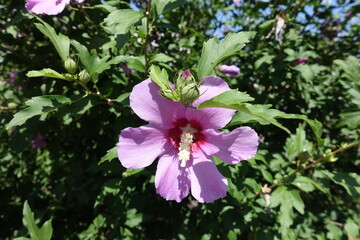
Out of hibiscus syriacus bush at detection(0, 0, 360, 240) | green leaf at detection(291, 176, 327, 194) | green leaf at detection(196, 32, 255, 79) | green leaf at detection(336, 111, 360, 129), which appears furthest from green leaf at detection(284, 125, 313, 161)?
green leaf at detection(196, 32, 255, 79)

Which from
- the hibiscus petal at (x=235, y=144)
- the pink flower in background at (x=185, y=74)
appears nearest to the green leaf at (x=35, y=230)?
the hibiscus petal at (x=235, y=144)

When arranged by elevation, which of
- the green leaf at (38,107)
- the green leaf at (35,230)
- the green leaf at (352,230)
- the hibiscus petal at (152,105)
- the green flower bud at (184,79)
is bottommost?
the green leaf at (352,230)

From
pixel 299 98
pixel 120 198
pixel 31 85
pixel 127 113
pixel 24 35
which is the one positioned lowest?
pixel 120 198

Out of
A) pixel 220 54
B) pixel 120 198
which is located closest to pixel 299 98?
pixel 220 54

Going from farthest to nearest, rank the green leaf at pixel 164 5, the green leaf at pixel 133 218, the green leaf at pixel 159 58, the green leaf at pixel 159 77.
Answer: the green leaf at pixel 133 218, the green leaf at pixel 159 58, the green leaf at pixel 164 5, the green leaf at pixel 159 77

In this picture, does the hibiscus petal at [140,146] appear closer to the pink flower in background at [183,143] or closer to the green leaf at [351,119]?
the pink flower in background at [183,143]

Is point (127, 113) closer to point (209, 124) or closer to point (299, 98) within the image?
point (209, 124)

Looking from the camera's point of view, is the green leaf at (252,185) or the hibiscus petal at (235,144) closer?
the hibiscus petal at (235,144)
